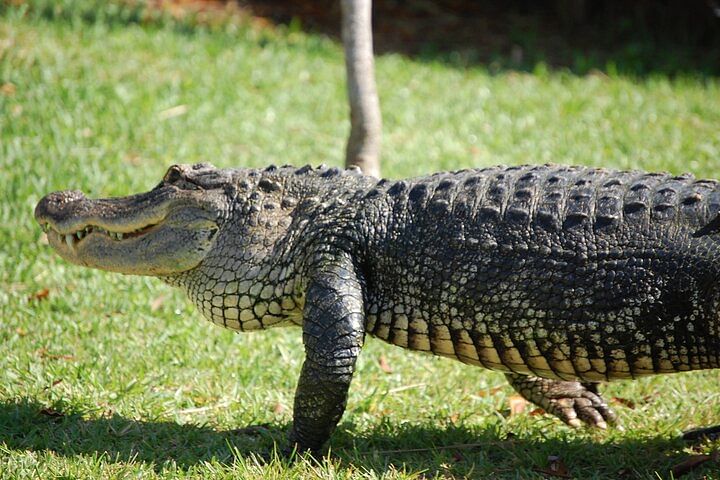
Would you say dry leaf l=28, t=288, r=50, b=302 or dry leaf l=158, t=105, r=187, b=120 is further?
dry leaf l=158, t=105, r=187, b=120

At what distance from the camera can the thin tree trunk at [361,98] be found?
19.2 ft

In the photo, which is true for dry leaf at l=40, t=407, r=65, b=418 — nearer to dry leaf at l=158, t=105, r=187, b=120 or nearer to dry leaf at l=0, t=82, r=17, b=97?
dry leaf at l=158, t=105, r=187, b=120

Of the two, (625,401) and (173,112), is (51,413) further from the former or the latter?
(173,112)

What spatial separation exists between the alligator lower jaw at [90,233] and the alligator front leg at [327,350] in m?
1.01

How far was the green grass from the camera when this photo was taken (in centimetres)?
379

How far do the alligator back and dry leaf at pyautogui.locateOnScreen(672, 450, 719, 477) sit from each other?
501 millimetres

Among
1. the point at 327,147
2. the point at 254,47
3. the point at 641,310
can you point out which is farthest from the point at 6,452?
the point at 254,47

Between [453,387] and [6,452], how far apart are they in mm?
2192

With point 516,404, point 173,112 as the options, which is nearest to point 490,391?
point 516,404

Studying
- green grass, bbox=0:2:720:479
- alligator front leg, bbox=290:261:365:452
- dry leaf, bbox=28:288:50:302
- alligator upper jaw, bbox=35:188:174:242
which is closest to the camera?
alligator front leg, bbox=290:261:365:452

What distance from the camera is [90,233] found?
4180mm

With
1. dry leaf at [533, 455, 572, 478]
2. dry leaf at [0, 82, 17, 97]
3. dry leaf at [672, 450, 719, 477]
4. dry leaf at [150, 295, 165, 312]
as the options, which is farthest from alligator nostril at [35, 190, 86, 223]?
dry leaf at [0, 82, 17, 97]

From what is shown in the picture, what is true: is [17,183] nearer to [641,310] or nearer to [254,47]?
[254,47]

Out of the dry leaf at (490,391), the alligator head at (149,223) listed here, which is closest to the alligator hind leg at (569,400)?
the dry leaf at (490,391)
